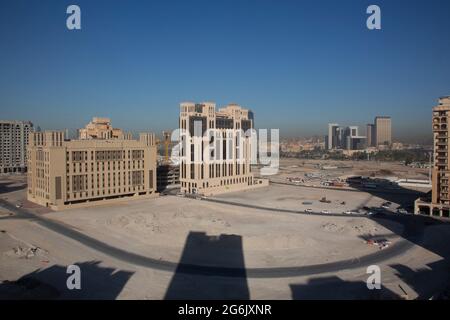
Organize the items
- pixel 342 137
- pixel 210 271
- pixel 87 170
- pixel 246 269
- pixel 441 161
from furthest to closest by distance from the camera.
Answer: pixel 342 137
pixel 87 170
pixel 441 161
pixel 246 269
pixel 210 271

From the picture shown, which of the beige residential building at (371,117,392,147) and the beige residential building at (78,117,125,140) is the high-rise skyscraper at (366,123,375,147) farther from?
the beige residential building at (78,117,125,140)

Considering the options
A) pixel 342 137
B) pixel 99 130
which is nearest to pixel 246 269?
pixel 99 130

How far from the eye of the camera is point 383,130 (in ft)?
610

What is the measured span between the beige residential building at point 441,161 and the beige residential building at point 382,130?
147m

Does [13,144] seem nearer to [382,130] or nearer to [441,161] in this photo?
[441,161]

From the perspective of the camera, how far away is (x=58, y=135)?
137 ft

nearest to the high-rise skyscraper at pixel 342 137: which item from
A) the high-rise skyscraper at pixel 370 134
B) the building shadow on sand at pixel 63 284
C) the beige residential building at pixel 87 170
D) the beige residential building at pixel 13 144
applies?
the high-rise skyscraper at pixel 370 134

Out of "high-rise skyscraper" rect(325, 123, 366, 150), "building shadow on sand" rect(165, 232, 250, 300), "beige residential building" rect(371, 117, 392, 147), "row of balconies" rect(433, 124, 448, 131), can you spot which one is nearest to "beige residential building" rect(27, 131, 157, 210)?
"building shadow on sand" rect(165, 232, 250, 300)

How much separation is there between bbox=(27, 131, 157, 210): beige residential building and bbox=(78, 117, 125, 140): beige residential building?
7.16 m

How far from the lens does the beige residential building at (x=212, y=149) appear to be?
181 feet

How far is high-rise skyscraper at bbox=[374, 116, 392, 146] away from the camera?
18088 centimetres

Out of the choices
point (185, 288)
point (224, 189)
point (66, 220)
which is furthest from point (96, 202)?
point (185, 288)

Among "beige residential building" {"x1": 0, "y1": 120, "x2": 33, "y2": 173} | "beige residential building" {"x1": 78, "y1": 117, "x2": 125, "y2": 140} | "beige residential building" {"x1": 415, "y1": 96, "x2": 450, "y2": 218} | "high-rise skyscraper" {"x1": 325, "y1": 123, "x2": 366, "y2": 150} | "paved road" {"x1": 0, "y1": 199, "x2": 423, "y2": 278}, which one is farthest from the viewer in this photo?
"high-rise skyscraper" {"x1": 325, "y1": 123, "x2": 366, "y2": 150}

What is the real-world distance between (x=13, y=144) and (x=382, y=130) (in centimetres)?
16029
